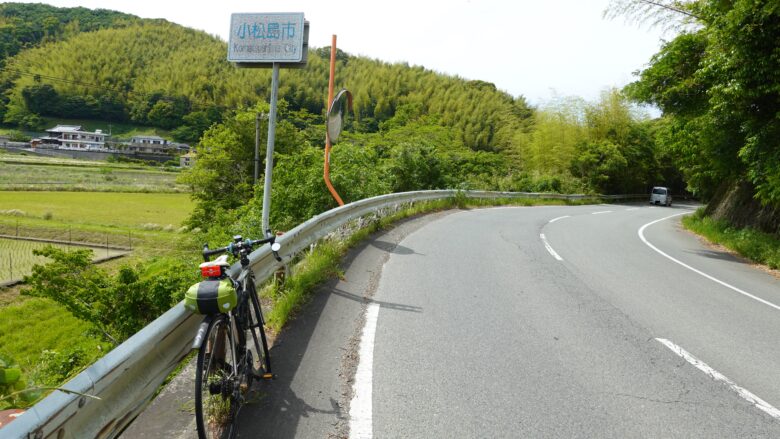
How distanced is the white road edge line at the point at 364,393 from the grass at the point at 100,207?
3721 cm

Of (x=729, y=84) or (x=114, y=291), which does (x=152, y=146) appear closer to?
(x=114, y=291)

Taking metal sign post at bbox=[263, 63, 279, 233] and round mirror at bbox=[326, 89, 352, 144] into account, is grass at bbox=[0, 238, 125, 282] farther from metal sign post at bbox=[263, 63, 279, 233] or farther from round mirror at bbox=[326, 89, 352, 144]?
metal sign post at bbox=[263, 63, 279, 233]

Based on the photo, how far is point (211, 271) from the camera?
296cm

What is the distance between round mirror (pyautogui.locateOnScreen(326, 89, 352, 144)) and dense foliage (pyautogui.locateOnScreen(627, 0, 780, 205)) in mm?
8167

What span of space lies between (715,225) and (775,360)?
14.5 meters

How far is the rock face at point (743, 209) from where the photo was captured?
45.1ft

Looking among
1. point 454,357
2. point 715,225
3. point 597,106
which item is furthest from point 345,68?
point 454,357

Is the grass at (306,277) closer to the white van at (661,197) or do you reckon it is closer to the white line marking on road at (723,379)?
the white line marking on road at (723,379)

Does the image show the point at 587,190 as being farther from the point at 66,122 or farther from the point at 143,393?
the point at 66,122

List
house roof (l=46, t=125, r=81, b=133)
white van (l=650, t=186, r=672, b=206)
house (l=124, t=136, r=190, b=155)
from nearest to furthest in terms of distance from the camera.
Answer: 1. white van (l=650, t=186, r=672, b=206)
2. house (l=124, t=136, r=190, b=155)
3. house roof (l=46, t=125, r=81, b=133)

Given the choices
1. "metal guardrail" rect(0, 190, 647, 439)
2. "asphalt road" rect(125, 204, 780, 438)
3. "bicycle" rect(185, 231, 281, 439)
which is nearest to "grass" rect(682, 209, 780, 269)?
"asphalt road" rect(125, 204, 780, 438)

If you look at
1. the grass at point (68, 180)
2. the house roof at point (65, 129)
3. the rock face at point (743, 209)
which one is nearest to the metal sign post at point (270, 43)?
the rock face at point (743, 209)

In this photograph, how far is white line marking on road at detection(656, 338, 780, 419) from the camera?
→ 3.73 m

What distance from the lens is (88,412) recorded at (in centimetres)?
203
